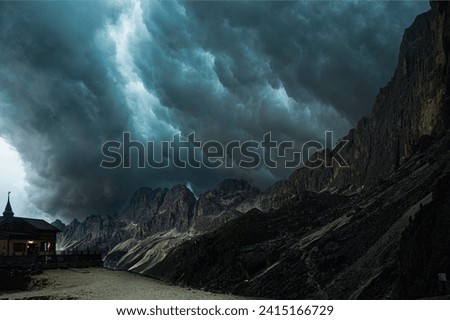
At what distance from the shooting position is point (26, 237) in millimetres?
54125

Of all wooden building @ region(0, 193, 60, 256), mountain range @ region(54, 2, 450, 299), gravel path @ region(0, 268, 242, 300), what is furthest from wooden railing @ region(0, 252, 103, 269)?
mountain range @ region(54, 2, 450, 299)

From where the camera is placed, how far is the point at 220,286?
316 ft

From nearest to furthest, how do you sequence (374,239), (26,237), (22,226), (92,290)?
(92,290)
(26,237)
(22,226)
(374,239)

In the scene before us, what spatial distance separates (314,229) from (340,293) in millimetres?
52176

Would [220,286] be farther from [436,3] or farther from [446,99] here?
[436,3]

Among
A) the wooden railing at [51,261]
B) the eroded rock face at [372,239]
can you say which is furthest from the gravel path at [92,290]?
the eroded rock face at [372,239]

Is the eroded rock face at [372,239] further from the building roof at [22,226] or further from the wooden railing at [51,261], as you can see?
the building roof at [22,226]

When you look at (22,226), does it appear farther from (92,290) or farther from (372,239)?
(372,239)

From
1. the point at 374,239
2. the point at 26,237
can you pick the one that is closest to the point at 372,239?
the point at 374,239

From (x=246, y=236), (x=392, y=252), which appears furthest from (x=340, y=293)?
(x=246, y=236)

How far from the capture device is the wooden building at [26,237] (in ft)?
169

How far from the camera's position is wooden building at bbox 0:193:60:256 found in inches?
2034

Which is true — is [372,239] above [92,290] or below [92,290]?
above

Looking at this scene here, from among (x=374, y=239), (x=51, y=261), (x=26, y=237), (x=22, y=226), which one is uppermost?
(x=22, y=226)
